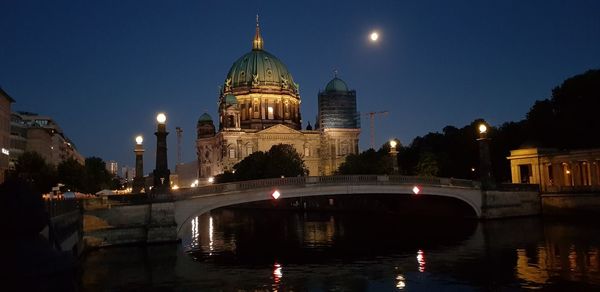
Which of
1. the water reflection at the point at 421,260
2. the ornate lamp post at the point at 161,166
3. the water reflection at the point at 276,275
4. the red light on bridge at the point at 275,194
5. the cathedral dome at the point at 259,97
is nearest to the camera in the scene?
the water reflection at the point at 276,275

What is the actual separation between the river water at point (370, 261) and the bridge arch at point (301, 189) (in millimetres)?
2968

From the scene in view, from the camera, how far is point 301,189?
42.1 meters

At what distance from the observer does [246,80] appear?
12362 centimetres

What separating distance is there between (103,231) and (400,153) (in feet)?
208

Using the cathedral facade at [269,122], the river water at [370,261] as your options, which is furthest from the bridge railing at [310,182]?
the cathedral facade at [269,122]

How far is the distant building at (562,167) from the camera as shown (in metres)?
54.1

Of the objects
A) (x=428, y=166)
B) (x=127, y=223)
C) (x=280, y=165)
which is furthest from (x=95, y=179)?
(x=428, y=166)

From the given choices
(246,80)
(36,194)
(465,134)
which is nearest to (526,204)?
(465,134)

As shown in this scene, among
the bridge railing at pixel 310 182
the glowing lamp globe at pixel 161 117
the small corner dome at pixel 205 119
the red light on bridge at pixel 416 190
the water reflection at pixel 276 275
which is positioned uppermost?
the small corner dome at pixel 205 119

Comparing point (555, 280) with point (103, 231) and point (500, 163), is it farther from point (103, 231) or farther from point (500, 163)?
point (500, 163)

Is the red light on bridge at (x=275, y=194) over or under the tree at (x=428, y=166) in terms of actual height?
under

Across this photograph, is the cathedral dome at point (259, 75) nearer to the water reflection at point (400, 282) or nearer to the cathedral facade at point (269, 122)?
the cathedral facade at point (269, 122)

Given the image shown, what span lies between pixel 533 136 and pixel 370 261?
144 feet

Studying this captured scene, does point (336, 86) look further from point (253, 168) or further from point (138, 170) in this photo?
point (138, 170)
